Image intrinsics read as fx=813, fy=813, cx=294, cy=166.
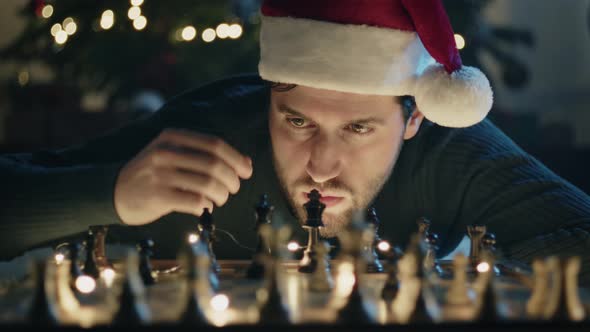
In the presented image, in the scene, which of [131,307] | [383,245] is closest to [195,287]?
[131,307]

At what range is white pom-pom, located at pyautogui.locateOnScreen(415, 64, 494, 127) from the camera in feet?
5.24

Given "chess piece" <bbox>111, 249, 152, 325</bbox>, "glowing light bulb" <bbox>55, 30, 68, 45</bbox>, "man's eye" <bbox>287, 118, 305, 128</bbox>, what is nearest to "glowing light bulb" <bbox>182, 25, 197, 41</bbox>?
"glowing light bulb" <bbox>55, 30, 68, 45</bbox>

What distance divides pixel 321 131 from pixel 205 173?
15.2 inches

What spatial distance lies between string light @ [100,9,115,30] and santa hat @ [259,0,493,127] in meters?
1.05

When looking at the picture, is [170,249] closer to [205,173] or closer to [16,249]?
[16,249]

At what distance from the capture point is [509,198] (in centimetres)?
181

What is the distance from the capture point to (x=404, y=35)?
1.65 m

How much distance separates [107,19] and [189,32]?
0.31 metres

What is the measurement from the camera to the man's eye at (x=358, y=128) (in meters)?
1.72

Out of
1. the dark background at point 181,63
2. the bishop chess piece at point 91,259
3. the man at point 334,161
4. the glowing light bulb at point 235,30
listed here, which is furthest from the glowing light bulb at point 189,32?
the bishop chess piece at point 91,259

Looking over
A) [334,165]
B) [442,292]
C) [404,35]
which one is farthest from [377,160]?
[442,292]

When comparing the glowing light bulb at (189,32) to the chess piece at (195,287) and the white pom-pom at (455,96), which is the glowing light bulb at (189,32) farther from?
the chess piece at (195,287)

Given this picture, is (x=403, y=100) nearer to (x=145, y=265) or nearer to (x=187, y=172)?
(x=187, y=172)

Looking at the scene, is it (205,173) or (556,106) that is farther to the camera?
(556,106)
